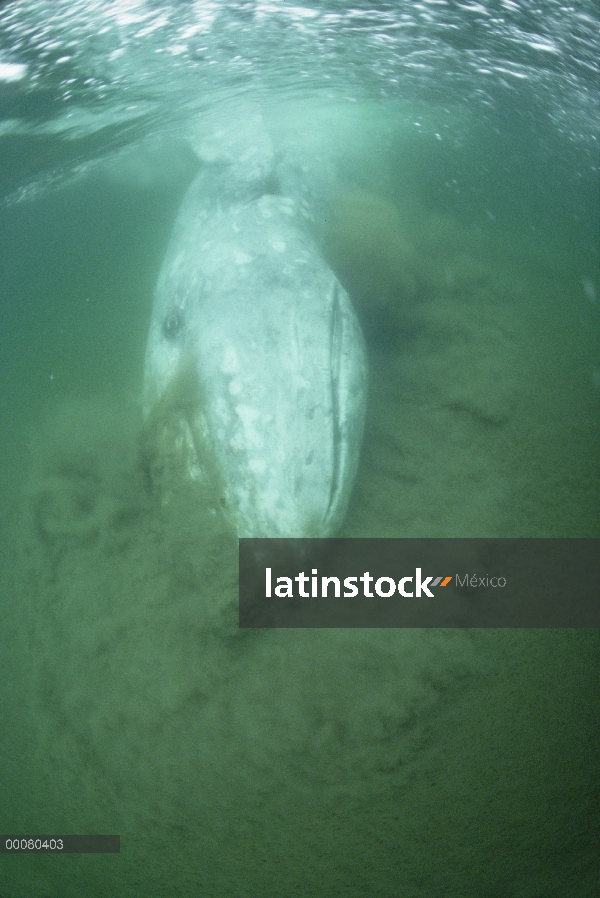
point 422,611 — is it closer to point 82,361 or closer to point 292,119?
point 82,361

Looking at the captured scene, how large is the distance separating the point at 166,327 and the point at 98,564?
4.87ft

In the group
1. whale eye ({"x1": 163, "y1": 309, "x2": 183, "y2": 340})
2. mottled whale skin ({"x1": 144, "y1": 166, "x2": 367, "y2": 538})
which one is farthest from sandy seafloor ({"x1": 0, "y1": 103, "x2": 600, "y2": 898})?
whale eye ({"x1": 163, "y1": 309, "x2": 183, "y2": 340})

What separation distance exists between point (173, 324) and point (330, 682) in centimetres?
216

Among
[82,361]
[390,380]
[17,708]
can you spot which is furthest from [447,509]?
[82,361]

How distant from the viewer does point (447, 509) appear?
2.69 metres

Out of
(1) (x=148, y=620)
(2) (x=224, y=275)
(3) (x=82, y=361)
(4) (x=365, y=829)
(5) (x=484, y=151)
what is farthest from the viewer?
(5) (x=484, y=151)

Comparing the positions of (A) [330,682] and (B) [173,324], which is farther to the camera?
(B) [173,324]

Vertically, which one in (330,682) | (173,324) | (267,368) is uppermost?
(173,324)

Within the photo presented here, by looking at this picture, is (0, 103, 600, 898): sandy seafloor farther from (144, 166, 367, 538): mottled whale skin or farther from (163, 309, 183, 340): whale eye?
(163, 309, 183, 340): whale eye

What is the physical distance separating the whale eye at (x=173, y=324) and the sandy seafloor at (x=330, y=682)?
76 centimetres

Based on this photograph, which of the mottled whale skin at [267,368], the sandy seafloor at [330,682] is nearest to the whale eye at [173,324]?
the mottled whale skin at [267,368]

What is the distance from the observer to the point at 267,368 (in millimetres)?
2449

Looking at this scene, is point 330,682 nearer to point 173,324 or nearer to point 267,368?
point 267,368

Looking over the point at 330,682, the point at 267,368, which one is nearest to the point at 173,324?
the point at 267,368
